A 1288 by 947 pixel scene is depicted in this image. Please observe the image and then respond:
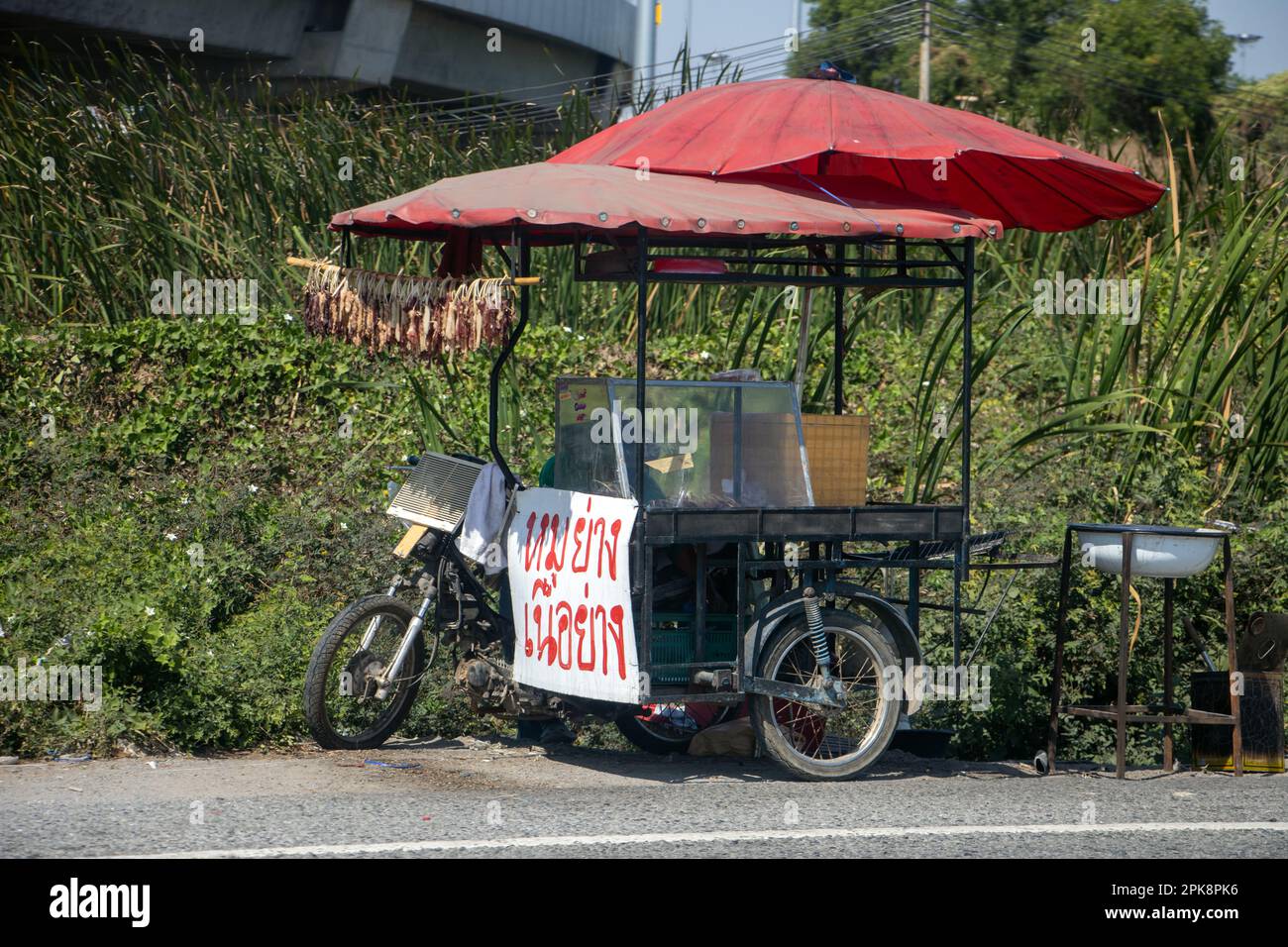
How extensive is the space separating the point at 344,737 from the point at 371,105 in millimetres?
8450

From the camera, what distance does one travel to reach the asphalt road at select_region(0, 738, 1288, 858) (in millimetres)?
5410

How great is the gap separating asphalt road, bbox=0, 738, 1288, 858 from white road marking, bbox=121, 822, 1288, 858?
0.03 feet

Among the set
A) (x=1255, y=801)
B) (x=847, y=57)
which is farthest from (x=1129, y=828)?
(x=847, y=57)

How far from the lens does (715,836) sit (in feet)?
18.6

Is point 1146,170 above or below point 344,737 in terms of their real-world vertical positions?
above

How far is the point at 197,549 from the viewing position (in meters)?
8.70

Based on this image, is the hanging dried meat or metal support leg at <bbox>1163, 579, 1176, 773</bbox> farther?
metal support leg at <bbox>1163, 579, 1176, 773</bbox>

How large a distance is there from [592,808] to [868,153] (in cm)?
316

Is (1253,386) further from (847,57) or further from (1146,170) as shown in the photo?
(847,57)

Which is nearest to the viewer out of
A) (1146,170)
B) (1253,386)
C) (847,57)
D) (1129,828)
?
(1129,828)

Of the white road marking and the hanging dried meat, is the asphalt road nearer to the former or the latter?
the white road marking

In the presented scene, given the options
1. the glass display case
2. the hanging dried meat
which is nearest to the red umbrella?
the hanging dried meat

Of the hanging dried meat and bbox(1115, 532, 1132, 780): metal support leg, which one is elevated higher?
the hanging dried meat

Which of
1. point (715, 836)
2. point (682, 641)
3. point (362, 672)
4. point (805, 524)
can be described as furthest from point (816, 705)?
point (362, 672)
